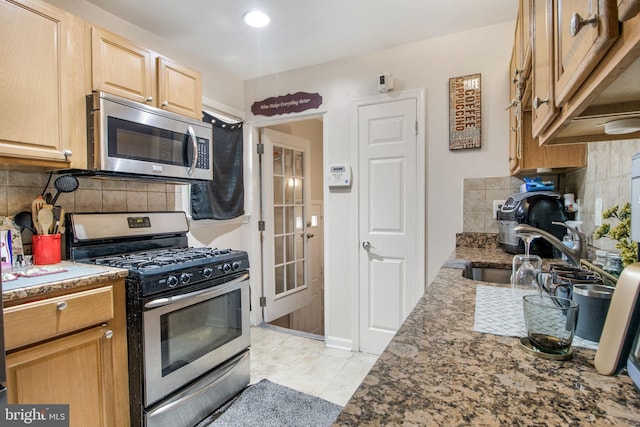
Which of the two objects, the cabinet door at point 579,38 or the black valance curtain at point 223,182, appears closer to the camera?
the cabinet door at point 579,38

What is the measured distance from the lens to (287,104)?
Answer: 290 centimetres

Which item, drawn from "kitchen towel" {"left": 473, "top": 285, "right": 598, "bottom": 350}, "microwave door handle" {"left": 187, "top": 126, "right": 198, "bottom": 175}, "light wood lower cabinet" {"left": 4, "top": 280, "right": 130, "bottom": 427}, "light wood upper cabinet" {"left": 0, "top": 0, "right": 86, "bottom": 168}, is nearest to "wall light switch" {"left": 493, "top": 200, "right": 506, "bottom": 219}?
"kitchen towel" {"left": 473, "top": 285, "right": 598, "bottom": 350}

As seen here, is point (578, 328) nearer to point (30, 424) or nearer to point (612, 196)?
point (612, 196)

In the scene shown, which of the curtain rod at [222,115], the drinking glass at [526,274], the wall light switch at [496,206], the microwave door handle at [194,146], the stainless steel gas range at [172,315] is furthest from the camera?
the curtain rod at [222,115]

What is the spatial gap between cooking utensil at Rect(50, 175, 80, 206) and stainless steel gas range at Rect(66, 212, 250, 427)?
0.14 meters

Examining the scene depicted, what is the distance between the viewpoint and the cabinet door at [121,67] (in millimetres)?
1676

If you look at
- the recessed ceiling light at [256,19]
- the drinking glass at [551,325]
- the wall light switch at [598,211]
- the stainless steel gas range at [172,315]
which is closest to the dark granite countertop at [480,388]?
the drinking glass at [551,325]

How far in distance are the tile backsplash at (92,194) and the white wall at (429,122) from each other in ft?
4.44

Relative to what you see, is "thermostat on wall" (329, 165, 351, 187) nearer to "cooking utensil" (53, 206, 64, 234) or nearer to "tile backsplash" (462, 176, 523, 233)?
"tile backsplash" (462, 176, 523, 233)

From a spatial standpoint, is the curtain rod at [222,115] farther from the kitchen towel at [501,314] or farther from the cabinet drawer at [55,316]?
the kitchen towel at [501,314]

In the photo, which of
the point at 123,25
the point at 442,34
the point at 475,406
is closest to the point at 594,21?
the point at 475,406

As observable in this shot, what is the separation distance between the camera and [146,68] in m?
1.92

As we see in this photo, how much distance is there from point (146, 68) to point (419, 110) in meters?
1.88

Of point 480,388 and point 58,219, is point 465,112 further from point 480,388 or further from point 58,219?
point 58,219
